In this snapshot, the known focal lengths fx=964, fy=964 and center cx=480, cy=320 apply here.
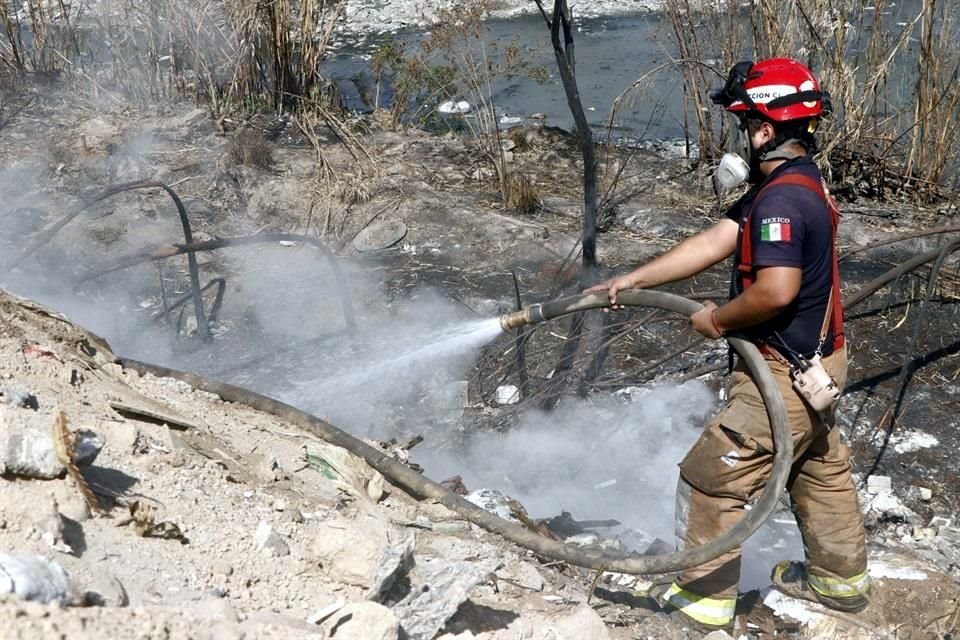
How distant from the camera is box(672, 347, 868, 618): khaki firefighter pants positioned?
3.02 metres

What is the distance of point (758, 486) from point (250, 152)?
5151 mm

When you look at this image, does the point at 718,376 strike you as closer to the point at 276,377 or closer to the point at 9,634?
the point at 276,377

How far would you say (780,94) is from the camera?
285 centimetres

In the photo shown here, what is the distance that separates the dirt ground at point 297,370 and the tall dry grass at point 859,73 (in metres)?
0.41

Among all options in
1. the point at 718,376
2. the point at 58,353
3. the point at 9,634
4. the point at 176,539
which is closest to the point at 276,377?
the point at 58,353

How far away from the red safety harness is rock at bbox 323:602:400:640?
1504mm

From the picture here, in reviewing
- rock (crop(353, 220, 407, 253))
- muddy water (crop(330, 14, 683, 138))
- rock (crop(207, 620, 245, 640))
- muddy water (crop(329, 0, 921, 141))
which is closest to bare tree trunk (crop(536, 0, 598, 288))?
rock (crop(353, 220, 407, 253))

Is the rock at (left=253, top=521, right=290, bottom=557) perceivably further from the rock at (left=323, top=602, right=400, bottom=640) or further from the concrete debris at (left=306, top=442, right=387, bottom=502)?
the concrete debris at (left=306, top=442, right=387, bottom=502)

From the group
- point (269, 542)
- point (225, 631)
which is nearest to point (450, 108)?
point (269, 542)

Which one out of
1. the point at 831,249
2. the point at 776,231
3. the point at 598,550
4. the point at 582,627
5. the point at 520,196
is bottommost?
the point at 598,550

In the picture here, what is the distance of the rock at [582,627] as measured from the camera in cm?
258

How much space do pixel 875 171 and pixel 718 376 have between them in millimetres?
2872

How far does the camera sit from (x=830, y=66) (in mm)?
6805

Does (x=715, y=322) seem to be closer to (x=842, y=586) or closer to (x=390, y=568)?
(x=842, y=586)
